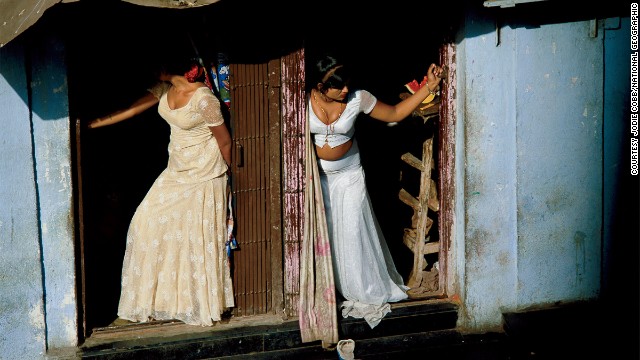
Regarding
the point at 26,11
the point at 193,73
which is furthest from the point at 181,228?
the point at 26,11

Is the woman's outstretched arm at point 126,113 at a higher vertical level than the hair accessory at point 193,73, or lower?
lower

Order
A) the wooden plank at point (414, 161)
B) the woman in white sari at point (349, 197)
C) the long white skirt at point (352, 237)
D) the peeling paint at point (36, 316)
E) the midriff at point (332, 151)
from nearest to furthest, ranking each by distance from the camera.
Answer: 1. the peeling paint at point (36, 316)
2. the woman in white sari at point (349, 197)
3. the midriff at point (332, 151)
4. the long white skirt at point (352, 237)
5. the wooden plank at point (414, 161)

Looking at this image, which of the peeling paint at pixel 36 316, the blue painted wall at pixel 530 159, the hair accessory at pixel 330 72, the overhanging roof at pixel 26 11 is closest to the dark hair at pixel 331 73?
the hair accessory at pixel 330 72

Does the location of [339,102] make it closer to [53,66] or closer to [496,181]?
[496,181]

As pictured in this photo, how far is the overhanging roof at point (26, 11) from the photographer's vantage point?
4914 mm

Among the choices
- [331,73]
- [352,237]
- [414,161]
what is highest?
[331,73]

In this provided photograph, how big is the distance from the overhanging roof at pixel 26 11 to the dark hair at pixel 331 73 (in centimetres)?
120

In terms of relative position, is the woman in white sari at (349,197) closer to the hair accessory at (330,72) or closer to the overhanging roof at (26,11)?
the hair accessory at (330,72)

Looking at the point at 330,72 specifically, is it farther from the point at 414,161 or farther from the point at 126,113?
the point at 126,113

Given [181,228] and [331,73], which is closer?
[331,73]

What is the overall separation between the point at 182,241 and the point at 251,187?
68 centimetres

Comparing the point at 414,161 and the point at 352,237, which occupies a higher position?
the point at 414,161

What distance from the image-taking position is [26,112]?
18.3 feet

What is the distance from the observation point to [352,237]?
6422mm
